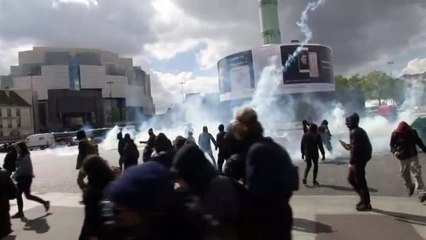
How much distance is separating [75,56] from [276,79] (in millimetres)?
73357

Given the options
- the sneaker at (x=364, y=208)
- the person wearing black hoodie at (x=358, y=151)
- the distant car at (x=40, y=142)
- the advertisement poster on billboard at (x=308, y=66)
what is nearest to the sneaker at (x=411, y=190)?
the sneaker at (x=364, y=208)

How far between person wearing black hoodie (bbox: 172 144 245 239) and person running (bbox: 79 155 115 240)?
0.76 metres

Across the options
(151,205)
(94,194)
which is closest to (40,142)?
(94,194)

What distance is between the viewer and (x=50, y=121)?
102375mm

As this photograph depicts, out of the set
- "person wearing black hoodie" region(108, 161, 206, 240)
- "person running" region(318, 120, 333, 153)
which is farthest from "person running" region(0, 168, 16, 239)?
"person running" region(318, 120, 333, 153)

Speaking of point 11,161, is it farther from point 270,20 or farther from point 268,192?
point 270,20

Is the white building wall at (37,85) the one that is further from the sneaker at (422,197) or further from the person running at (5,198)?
the person running at (5,198)

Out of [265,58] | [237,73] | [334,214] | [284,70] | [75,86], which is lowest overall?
[334,214]

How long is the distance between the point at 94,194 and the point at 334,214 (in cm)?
509

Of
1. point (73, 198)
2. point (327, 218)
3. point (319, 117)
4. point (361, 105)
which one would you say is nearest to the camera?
point (327, 218)

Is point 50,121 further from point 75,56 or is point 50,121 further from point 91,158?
point 91,158

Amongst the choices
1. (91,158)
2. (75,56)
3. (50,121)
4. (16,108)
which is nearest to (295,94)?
(91,158)

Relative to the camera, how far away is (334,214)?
7.77 metres

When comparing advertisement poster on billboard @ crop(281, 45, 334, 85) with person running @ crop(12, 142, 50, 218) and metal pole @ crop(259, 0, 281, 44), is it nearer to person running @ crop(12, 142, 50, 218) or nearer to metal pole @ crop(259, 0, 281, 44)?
metal pole @ crop(259, 0, 281, 44)
